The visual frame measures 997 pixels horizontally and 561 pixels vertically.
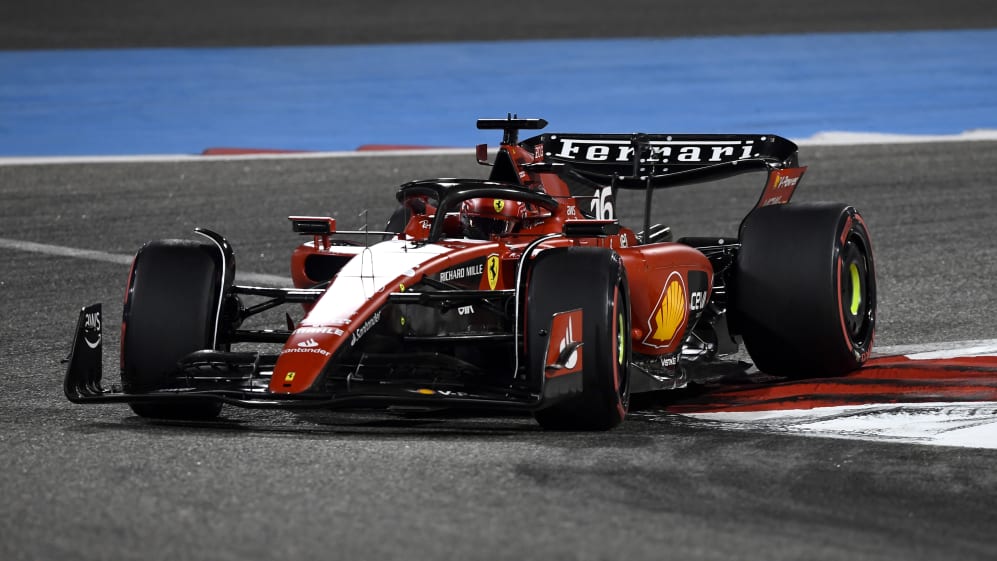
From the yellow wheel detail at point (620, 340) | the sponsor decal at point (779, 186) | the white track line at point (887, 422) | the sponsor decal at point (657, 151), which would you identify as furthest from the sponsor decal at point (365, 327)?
the sponsor decal at point (657, 151)

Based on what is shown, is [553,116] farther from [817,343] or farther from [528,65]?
[817,343]

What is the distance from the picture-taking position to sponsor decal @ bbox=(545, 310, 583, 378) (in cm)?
663

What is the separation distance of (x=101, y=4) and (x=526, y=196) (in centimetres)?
2930

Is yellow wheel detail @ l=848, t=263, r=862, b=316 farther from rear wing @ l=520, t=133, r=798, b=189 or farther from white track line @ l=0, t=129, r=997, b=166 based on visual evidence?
white track line @ l=0, t=129, r=997, b=166

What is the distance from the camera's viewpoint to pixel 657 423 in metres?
7.20

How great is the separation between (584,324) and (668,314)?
1122 millimetres

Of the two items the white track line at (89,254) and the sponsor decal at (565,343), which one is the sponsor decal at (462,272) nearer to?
the sponsor decal at (565,343)

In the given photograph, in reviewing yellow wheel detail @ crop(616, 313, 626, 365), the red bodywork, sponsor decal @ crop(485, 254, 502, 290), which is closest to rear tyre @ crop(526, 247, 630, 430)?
yellow wheel detail @ crop(616, 313, 626, 365)

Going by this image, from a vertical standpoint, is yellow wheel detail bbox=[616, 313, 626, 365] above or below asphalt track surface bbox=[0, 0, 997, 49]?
below

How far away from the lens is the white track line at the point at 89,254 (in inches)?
472

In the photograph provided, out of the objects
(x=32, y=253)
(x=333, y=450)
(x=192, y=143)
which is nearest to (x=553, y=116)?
(x=192, y=143)

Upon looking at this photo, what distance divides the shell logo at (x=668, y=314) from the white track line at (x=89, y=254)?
4.61m

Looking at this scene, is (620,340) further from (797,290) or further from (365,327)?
(797,290)

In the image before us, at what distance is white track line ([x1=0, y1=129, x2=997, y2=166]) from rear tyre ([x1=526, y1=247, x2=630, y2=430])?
12.2 meters
